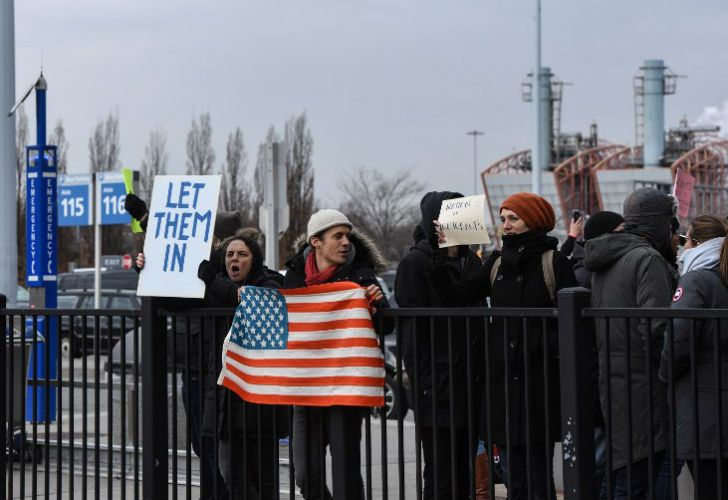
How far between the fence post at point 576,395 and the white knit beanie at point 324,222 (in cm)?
170

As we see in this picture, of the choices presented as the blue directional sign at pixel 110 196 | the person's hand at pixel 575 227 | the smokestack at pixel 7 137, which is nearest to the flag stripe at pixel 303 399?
the person's hand at pixel 575 227

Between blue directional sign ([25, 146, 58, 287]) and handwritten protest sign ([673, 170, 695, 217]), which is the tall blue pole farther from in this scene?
handwritten protest sign ([673, 170, 695, 217])

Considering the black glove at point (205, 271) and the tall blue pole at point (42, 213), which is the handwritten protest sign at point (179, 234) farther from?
the tall blue pole at point (42, 213)

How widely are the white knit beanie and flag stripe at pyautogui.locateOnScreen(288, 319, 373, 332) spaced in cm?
75

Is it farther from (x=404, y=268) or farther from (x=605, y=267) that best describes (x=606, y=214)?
(x=404, y=268)

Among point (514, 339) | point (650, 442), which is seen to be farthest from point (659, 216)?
point (650, 442)

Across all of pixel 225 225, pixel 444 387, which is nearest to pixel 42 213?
pixel 225 225

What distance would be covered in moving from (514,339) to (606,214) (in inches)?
96.1

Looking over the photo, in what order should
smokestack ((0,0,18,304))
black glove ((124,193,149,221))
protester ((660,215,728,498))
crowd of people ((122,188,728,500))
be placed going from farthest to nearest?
smokestack ((0,0,18,304)) → black glove ((124,193,149,221)) → crowd of people ((122,188,728,500)) → protester ((660,215,728,498))

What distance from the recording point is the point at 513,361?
16.4 ft

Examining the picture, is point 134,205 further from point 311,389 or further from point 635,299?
point 635,299

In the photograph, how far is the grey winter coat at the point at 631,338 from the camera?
14.7 feet

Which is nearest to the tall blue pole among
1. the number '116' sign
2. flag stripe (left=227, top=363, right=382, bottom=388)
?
the number '116' sign

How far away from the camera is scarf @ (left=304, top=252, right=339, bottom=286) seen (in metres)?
5.87
